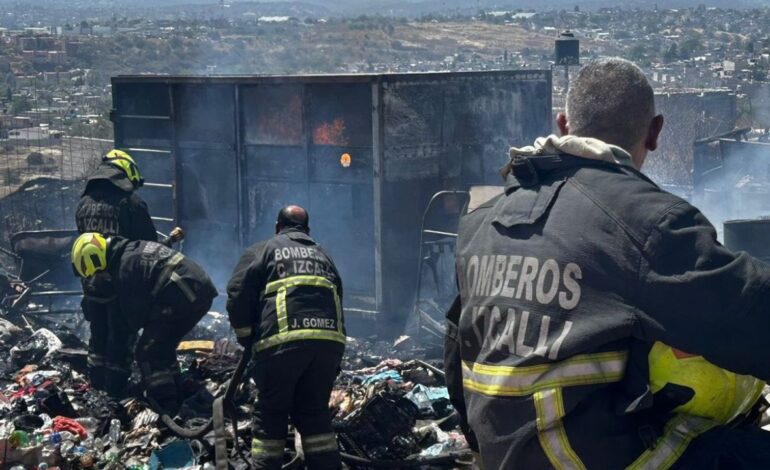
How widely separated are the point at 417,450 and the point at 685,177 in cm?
1533

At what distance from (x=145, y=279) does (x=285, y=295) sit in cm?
205

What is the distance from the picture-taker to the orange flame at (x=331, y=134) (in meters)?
10.0

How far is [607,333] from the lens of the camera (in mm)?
2160

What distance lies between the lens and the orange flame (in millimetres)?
10023

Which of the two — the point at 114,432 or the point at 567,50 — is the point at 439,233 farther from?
the point at 567,50

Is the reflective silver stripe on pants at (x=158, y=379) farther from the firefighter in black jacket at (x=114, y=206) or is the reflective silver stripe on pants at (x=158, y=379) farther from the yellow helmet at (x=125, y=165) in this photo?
the yellow helmet at (x=125, y=165)

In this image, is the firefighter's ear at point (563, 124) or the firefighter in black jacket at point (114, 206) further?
the firefighter in black jacket at point (114, 206)

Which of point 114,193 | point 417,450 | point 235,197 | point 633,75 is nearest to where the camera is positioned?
point 633,75

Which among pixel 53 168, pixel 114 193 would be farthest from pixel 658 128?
pixel 53 168

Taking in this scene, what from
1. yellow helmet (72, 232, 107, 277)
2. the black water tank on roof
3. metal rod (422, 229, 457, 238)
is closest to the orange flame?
metal rod (422, 229, 457, 238)

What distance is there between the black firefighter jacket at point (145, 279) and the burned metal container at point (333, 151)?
2.79 m

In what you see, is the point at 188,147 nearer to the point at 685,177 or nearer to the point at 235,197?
the point at 235,197

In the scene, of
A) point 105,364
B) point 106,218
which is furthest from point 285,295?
point 106,218

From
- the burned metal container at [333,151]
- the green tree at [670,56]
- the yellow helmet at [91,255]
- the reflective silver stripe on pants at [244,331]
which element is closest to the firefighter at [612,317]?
the reflective silver stripe on pants at [244,331]
